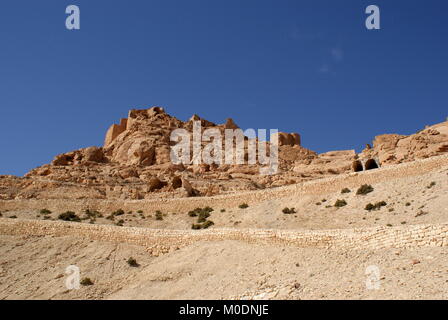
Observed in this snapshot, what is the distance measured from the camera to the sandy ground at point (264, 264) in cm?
1332

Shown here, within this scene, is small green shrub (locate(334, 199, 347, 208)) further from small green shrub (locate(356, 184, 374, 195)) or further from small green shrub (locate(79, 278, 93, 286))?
small green shrub (locate(79, 278, 93, 286))

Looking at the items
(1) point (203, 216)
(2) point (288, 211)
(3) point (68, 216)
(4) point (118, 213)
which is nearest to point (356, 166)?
(2) point (288, 211)

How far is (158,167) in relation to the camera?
59.2m

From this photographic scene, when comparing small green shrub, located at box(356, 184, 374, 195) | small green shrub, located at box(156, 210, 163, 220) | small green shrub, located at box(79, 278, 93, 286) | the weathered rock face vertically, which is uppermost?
the weathered rock face

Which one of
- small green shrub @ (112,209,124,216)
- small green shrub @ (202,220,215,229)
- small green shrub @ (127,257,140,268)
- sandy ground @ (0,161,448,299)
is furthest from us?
small green shrub @ (112,209,124,216)

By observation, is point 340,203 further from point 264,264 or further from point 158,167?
point 158,167

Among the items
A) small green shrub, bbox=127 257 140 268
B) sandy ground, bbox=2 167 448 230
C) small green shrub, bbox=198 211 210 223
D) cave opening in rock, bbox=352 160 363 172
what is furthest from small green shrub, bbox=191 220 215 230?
cave opening in rock, bbox=352 160 363 172

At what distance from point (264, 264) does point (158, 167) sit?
43.4 meters

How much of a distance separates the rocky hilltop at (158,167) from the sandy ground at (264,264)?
13.3 m

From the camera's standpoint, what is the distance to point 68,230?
2636 cm

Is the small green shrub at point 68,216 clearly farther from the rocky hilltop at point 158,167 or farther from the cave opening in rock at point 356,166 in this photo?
the cave opening in rock at point 356,166

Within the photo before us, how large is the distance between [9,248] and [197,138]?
48892 mm

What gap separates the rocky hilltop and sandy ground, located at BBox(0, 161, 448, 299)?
13.3 m

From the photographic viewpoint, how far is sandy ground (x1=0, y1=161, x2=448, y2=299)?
13.3 m
